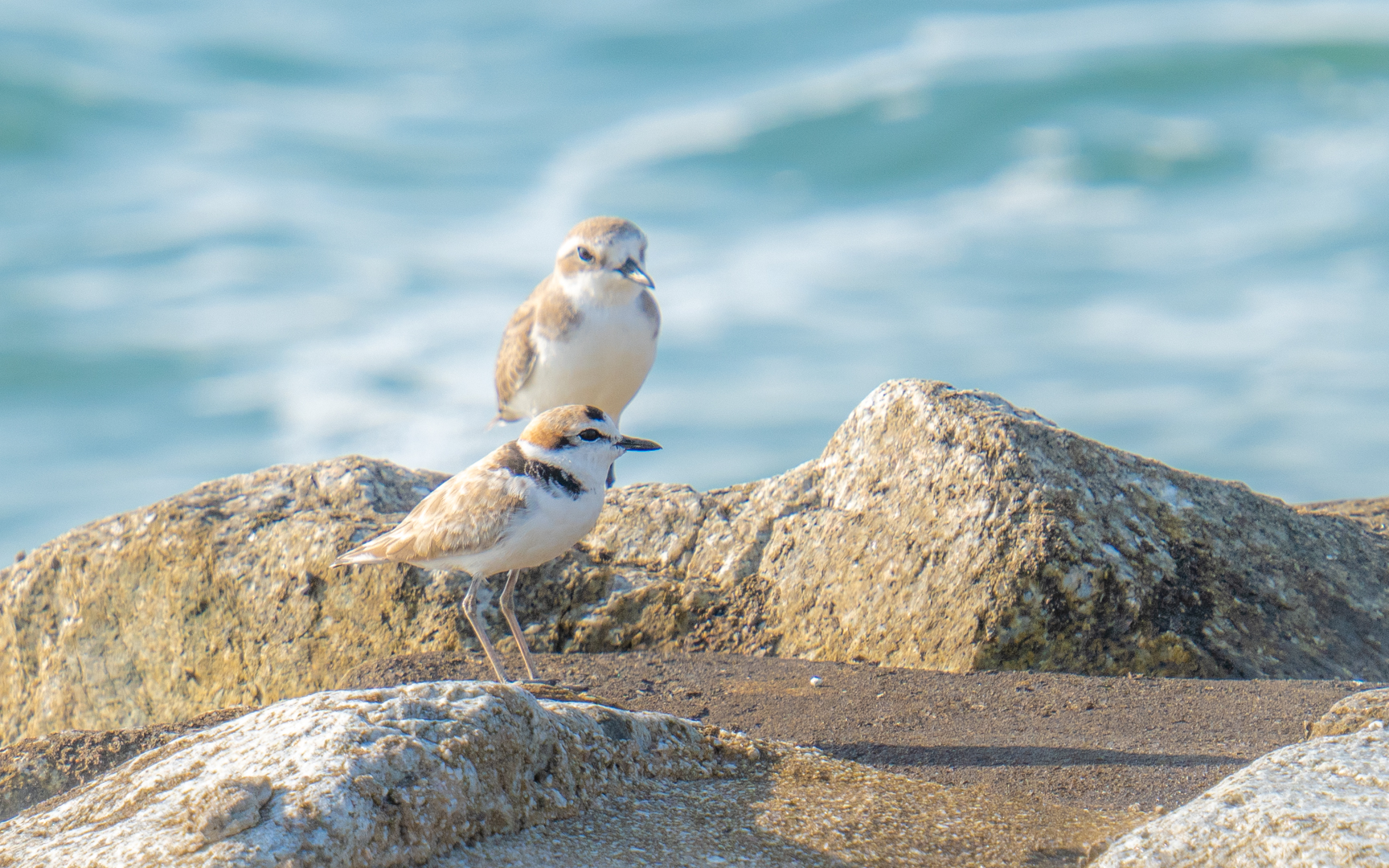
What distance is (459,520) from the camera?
4.98 m

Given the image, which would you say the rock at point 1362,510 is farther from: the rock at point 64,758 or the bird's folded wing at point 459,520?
the rock at point 64,758

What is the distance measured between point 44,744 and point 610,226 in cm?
407

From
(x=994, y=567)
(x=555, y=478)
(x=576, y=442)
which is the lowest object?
(x=994, y=567)

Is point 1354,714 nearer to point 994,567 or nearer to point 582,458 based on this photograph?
point 994,567

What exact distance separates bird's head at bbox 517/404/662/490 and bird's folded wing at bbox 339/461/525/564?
177 mm

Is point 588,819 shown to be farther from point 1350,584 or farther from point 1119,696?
point 1350,584

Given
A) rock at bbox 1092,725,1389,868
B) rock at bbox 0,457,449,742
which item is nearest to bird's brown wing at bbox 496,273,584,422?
rock at bbox 0,457,449,742

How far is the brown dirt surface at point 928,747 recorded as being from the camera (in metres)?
3.31

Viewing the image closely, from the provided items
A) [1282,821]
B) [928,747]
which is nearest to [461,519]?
[928,747]

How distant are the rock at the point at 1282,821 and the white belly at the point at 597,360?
16.1ft

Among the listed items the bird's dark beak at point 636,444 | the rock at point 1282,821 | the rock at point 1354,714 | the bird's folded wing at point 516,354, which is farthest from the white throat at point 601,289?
the rock at point 1282,821

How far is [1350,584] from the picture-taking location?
5695 millimetres

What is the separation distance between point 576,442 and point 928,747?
5.91 feet

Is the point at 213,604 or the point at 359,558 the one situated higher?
the point at 359,558
